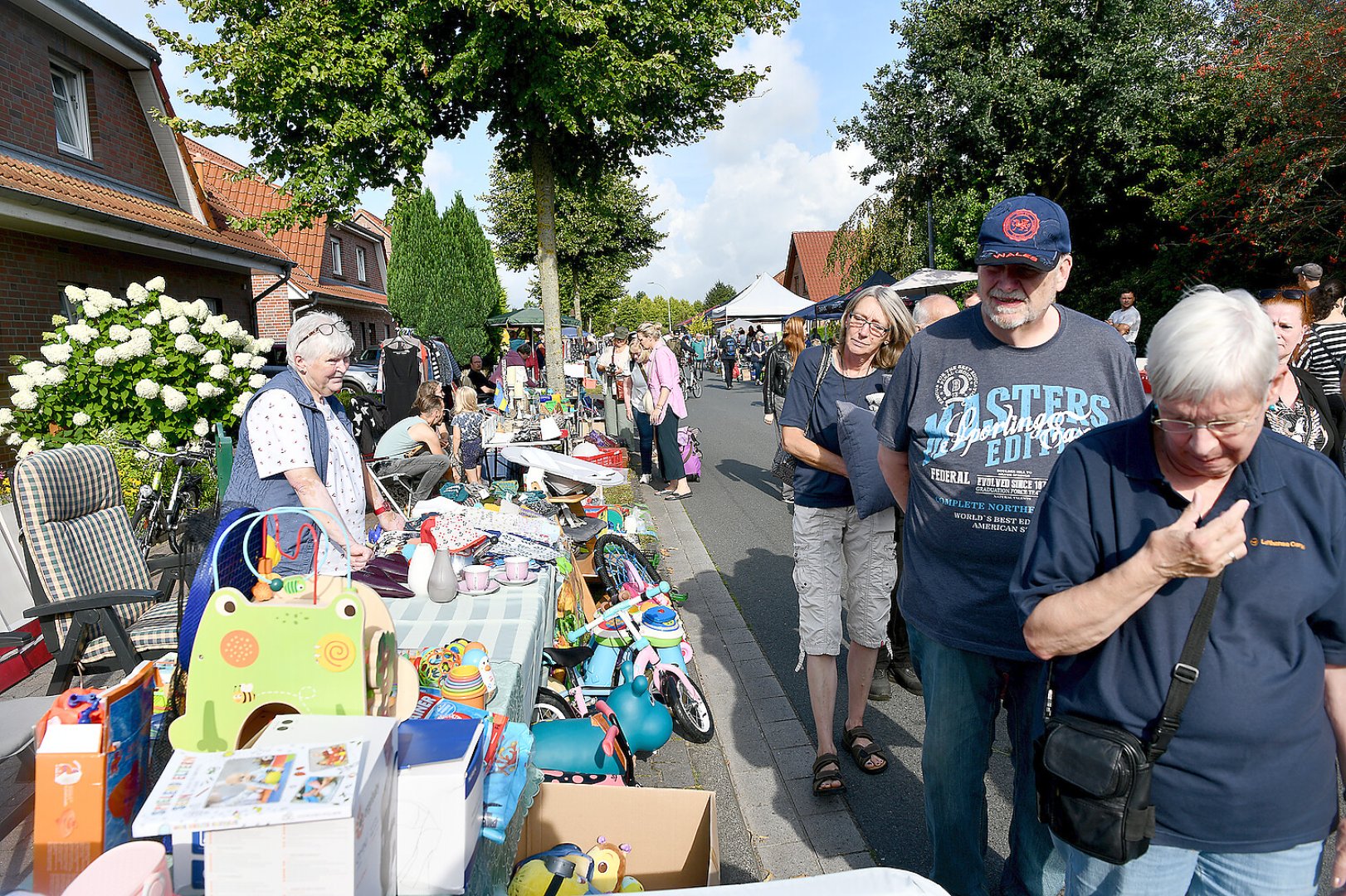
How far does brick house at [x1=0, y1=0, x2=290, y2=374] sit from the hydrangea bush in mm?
1536

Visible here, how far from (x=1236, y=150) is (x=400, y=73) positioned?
48.0 ft

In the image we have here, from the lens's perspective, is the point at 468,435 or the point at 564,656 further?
the point at 468,435

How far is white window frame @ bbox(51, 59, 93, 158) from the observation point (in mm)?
10891

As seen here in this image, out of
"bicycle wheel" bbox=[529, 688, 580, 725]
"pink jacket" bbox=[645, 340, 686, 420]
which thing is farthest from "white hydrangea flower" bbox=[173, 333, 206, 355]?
"bicycle wheel" bbox=[529, 688, 580, 725]

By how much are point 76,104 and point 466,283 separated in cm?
1927

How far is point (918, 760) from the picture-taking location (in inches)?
138

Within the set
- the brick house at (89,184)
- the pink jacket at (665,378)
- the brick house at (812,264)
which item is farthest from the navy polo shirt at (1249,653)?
the brick house at (812,264)

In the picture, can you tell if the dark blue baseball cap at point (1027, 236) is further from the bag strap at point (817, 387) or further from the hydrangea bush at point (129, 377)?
the hydrangea bush at point (129, 377)

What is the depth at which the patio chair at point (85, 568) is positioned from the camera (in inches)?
149

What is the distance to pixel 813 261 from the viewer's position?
49.0m

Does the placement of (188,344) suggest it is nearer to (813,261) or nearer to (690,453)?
(690,453)

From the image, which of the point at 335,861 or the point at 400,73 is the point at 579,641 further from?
the point at 400,73

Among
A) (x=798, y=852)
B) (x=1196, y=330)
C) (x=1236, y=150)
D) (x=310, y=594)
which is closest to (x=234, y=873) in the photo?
(x=310, y=594)

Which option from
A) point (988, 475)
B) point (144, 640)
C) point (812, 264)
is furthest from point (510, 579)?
point (812, 264)
